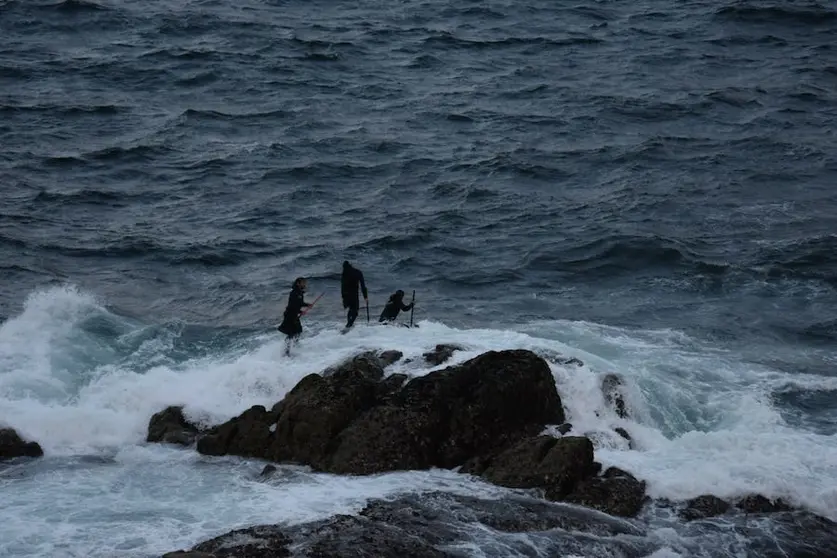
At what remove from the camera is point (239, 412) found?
17.4 m

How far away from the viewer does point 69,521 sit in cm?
1414

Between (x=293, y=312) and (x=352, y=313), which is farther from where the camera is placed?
(x=352, y=313)

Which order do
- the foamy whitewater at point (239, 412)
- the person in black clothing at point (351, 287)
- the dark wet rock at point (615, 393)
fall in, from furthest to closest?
the person in black clothing at point (351, 287), the dark wet rock at point (615, 393), the foamy whitewater at point (239, 412)

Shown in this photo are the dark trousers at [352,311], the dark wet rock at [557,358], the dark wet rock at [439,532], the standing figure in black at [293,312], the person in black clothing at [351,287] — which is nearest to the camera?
the dark wet rock at [439,532]

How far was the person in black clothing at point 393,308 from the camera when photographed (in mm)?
20281

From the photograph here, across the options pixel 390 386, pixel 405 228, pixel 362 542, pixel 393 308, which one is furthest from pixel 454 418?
pixel 405 228

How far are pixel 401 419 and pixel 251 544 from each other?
334cm

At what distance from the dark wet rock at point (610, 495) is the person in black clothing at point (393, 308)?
6.13m

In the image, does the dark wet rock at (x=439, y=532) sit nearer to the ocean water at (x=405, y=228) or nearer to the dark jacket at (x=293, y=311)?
the ocean water at (x=405, y=228)

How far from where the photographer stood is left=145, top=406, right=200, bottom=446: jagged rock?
1672 cm

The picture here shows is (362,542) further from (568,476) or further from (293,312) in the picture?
(293,312)

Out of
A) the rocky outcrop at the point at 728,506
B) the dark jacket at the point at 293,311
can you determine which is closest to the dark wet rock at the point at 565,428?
the rocky outcrop at the point at 728,506

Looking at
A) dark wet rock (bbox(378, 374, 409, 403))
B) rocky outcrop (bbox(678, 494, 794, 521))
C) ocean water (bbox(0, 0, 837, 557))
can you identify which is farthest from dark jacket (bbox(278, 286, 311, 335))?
rocky outcrop (bbox(678, 494, 794, 521))

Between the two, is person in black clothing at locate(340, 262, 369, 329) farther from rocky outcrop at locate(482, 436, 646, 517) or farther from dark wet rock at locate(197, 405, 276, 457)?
rocky outcrop at locate(482, 436, 646, 517)
